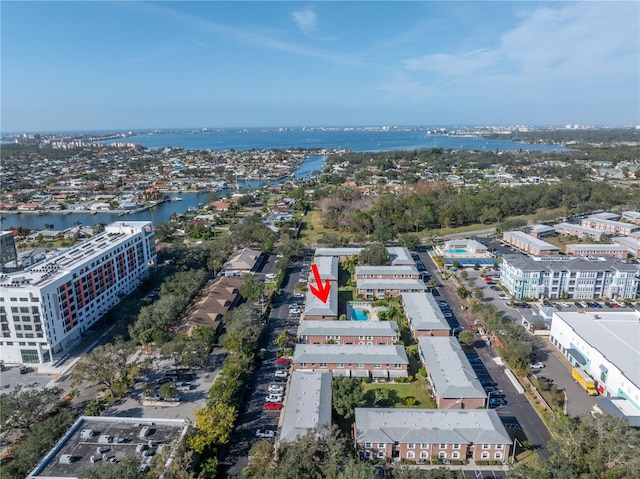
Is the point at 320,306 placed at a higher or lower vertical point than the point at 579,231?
lower

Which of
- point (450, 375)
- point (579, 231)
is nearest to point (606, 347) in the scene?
point (450, 375)

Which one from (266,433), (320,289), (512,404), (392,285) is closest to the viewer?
(266,433)

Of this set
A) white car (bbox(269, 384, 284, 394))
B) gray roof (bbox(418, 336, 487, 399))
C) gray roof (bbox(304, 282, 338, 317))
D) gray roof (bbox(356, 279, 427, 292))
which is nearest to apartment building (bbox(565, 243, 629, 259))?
gray roof (bbox(356, 279, 427, 292))

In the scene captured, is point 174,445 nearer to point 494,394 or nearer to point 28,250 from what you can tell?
point 494,394

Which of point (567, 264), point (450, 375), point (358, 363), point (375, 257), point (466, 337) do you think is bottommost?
point (358, 363)

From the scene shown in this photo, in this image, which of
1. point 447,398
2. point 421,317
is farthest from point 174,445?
point 421,317

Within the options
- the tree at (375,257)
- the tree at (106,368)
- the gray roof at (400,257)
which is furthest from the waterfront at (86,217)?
the tree at (106,368)

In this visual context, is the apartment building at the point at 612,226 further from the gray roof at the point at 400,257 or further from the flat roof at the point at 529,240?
the gray roof at the point at 400,257

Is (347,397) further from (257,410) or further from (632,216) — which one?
(632,216)
